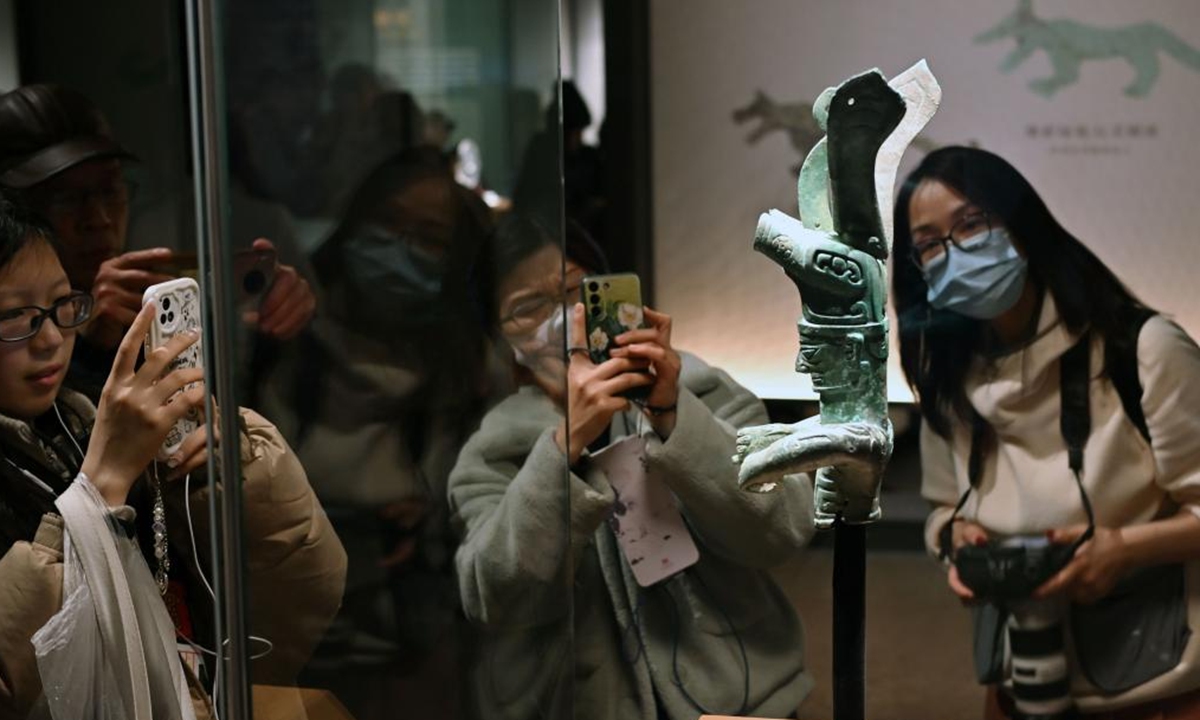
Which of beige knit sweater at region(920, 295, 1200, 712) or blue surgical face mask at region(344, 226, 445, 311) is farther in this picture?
beige knit sweater at region(920, 295, 1200, 712)

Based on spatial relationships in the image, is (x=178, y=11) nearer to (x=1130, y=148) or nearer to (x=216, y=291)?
(x=216, y=291)

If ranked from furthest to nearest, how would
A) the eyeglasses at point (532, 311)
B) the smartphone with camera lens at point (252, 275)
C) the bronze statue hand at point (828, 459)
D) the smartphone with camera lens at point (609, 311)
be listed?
the smartphone with camera lens at point (609, 311)
the eyeglasses at point (532, 311)
the smartphone with camera lens at point (252, 275)
the bronze statue hand at point (828, 459)

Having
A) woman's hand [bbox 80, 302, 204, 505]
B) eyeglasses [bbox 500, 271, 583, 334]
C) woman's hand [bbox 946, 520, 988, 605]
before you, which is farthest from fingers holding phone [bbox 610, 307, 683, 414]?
woman's hand [bbox 80, 302, 204, 505]

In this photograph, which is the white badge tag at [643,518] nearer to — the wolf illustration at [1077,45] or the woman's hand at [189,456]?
the woman's hand at [189,456]

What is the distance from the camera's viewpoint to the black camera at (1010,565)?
69.4 inches

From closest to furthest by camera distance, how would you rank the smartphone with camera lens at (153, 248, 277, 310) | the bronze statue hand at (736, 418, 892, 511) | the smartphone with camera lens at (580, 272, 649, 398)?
1. the bronze statue hand at (736, 418, 892, 511)
2. the smartphone with camera lens at (153, 248, 277, 310)
3. the smartphone with camera lens at (580, 272, 649, 398)

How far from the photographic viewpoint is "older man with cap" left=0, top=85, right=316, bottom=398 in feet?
4.80

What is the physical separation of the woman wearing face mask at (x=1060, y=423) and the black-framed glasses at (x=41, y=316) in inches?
33.1

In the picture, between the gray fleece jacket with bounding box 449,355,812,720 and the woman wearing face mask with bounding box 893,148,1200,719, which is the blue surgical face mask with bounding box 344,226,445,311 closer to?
the gray fleece jacket with bounding box 449,355,812,720

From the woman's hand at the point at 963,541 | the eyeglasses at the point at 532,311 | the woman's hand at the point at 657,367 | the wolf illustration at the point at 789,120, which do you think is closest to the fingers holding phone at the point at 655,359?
the woman's hand at the point at 657,367

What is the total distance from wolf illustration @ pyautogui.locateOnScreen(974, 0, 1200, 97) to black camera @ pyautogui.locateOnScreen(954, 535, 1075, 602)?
1.61ft

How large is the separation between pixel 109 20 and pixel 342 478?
0.47 metres

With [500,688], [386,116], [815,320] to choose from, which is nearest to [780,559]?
[500,688]

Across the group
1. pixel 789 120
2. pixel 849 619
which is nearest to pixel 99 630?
pixel 849 619
